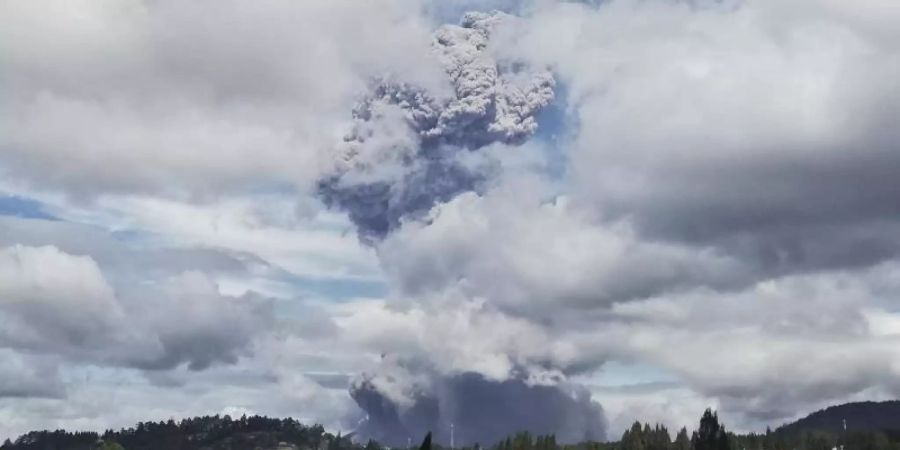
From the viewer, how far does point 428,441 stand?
111625 millimetres
